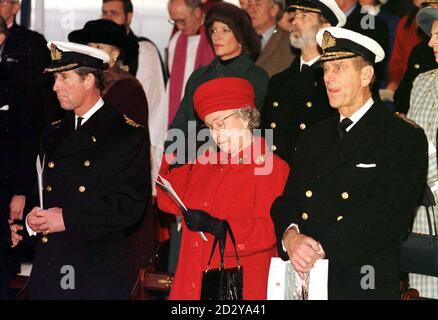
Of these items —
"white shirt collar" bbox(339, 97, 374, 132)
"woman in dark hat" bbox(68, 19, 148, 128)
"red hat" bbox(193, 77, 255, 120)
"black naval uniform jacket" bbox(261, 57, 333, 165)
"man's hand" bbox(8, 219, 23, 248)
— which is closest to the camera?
"white shirt collar" bbox(339, 97, 374, 132)

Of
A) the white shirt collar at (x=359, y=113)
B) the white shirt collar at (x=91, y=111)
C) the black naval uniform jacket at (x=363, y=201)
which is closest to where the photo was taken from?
the black naval uniform jacket at (x=363, y=201)

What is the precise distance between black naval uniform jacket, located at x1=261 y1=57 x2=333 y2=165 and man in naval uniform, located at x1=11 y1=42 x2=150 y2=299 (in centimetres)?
101

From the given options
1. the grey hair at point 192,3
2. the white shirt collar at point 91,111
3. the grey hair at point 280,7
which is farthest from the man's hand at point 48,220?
the grey hair at point 192,3

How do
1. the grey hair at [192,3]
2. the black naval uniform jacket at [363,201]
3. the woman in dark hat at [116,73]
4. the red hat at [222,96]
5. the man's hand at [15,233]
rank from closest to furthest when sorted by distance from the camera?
the black naval uniform jacket at [363,201] < the red hat at [222,96] < the man's hand at [15,233] < the woman in dark hat at [116,73] < the grey hair at [192,3]

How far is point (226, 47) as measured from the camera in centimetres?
814

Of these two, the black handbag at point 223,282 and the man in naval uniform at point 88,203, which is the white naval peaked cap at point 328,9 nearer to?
the man in naval uniform at point 88,203

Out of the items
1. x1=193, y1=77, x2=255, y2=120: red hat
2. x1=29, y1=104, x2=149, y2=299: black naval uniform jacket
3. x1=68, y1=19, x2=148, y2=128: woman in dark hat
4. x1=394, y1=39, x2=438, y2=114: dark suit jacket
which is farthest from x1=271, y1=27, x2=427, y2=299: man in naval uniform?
x1=68, y1=19, x2=148, y2=128: woman in dark hat

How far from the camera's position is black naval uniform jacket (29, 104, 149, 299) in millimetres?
6664

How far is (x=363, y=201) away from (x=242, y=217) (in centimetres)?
75


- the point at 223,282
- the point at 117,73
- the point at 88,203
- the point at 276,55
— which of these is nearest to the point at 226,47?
the point at 276,55

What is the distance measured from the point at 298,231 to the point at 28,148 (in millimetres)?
2916

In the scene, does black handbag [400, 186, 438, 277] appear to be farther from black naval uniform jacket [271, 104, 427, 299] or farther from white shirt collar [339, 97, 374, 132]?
white shirt collar [339, 97, 374, 132]

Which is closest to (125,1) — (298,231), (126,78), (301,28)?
(126,78)

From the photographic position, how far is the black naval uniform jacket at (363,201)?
A: 18.8 ft
